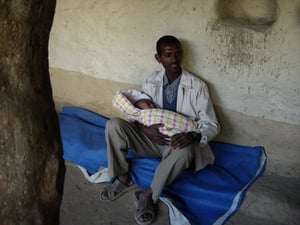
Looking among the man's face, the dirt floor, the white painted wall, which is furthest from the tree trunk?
the white painted wall

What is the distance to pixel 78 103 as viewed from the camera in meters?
3.73

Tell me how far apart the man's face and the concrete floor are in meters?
0.90

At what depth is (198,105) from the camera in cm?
264

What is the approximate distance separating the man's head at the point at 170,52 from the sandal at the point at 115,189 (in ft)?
2.82

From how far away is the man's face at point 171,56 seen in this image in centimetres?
256

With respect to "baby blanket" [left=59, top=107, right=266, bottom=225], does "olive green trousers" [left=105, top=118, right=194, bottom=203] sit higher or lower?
higher

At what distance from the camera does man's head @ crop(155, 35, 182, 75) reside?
256 centimetres

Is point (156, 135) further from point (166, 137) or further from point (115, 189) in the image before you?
point (115, 189)

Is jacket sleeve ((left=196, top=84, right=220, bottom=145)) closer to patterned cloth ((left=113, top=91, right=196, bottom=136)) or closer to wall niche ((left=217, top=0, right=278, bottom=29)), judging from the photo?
Result: patterned cloth ((left=113, top=91, right=196, bottom=136))

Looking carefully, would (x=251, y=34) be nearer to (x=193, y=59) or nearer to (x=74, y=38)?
(x=193, y=59)

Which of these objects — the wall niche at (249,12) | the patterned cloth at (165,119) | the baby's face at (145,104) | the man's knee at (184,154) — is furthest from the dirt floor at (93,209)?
the wall niche at (249,12)

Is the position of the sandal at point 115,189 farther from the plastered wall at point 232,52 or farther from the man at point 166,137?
the plastered wall at point 232,52

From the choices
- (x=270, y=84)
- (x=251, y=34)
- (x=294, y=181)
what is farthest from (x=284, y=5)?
(x=294, y=181)

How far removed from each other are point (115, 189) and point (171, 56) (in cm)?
98
